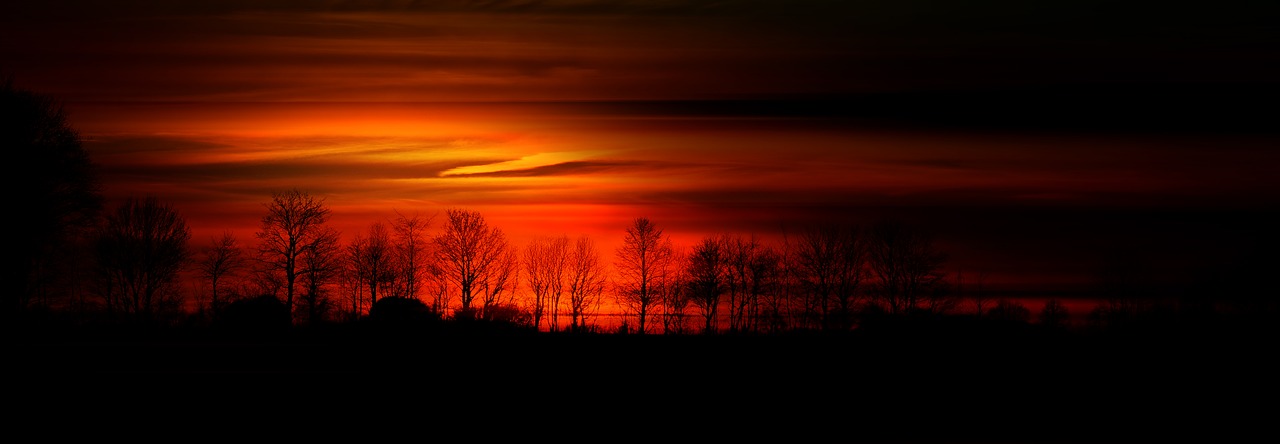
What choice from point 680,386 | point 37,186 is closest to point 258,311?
point 37,186

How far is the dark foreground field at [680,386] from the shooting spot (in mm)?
16812

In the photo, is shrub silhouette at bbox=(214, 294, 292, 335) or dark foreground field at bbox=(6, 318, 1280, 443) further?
shrub silhouette at bbox=(214, 294, 292, 335)

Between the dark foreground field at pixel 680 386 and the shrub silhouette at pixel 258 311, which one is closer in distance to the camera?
the dark foreground field at pixel 680 386

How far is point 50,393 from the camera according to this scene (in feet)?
57.5

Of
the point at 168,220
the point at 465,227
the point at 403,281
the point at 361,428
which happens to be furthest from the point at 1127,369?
the point at 168,220

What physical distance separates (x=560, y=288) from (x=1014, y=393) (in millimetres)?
55814

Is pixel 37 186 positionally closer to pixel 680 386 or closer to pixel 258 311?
pixel 258 311

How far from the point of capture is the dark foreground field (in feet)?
55.2

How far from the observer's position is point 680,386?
65.6 feet

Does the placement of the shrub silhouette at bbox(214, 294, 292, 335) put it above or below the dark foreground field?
above

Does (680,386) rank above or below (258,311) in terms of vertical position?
below

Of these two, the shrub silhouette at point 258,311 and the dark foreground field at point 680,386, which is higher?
the shrub silhouette at point 258,311

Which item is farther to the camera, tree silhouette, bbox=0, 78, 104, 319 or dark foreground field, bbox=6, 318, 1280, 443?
tree silhouette, bbox=0, 78, 104, 319

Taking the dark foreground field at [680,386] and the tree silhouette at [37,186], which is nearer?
the dark foreground field at [680,386]
